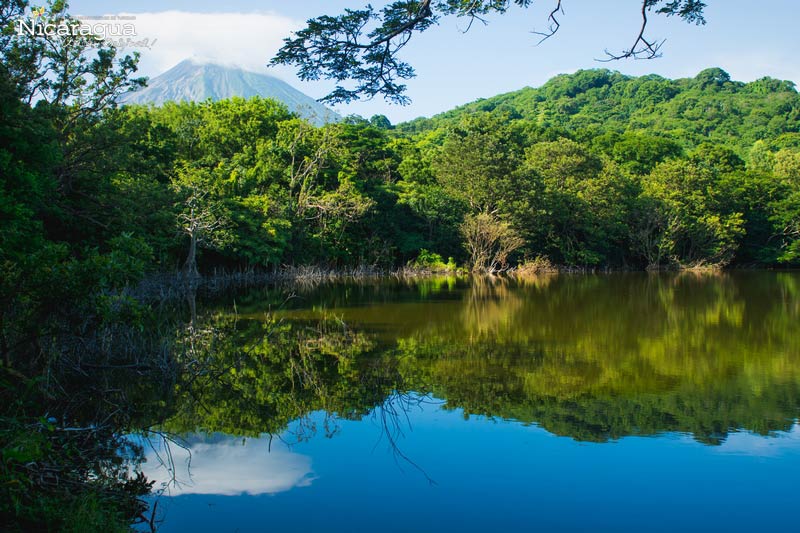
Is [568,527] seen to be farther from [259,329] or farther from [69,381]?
[259,329]

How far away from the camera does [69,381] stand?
708cm

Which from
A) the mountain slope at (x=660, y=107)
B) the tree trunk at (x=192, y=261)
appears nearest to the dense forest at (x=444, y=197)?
the tree trunk at (x=192, y=261)

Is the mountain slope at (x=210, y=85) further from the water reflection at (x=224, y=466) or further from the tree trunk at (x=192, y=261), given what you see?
the water reflection at (x=224, y=466)

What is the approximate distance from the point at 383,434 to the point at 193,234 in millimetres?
16268

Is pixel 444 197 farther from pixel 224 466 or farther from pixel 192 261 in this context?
pixel 224 466

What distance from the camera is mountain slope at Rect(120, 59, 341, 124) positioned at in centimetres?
9681

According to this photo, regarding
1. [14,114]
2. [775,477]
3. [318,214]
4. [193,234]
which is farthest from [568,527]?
[318,214]

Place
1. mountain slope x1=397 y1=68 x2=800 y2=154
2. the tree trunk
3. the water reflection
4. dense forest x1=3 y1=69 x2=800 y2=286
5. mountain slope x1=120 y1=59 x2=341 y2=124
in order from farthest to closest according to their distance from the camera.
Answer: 1. mountain slope x1=120 y1=59 x2=341 y2=124
2. mountain slope x1=397 y1=68 x2=800 y2=154
3. dense forest x1=3 y1=69 x2=800 y2=286
4. the tree trunk
5. the water reflection

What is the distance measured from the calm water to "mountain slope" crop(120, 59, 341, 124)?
84.3 meters

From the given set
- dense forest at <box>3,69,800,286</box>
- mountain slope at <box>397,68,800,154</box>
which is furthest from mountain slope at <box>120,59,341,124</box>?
dense forest at <box>3,69,800,286</box>

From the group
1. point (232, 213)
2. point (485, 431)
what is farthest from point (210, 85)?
point (485, 431)

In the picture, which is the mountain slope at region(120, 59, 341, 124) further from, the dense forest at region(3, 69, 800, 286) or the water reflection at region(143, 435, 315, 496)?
the water reflection at region(143, 435, 315, 496)

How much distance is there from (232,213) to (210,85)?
102447 mm

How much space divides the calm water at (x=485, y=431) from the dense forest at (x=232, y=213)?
1.66ft
